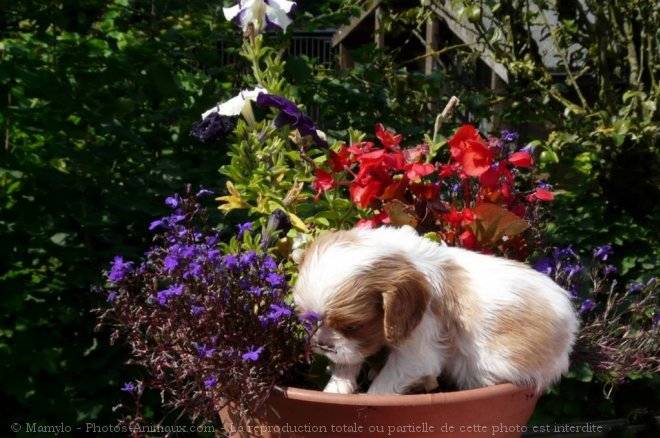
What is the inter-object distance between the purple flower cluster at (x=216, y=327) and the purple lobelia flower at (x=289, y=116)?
1.25 feet

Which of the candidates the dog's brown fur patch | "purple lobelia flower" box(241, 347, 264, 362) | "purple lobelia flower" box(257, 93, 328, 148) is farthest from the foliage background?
the dog's brown fur patch

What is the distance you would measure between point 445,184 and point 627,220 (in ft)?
5.97

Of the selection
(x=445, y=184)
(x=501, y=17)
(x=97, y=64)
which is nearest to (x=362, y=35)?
(x=501, y=17)

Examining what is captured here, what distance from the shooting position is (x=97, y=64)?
10.3 feet

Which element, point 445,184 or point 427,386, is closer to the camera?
point 427,386

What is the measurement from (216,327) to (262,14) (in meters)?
0.93

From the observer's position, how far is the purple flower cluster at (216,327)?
1631 mm

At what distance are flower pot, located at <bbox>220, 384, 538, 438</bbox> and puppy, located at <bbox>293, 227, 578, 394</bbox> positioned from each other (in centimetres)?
6

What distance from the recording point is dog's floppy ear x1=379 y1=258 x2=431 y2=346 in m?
1.53

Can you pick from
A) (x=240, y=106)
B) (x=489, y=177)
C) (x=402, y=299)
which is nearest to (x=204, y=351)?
(x=402, y=299)

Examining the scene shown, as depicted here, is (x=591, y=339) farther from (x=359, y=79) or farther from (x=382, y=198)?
(x=359, y=79)

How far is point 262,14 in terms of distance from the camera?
85.6 inches

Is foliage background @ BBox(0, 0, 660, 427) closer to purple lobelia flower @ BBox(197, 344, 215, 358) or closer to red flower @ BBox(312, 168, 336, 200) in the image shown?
red flower @ BBox(312, 168, 336, 200)

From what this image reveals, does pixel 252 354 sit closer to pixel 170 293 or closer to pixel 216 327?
Answer: pixel 216 327
